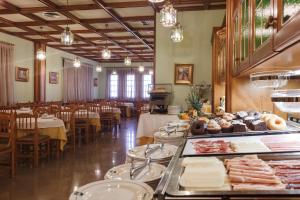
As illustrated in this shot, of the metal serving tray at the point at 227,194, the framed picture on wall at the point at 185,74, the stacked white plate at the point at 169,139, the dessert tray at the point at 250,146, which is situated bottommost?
the stacked white plate at the point at 169,139

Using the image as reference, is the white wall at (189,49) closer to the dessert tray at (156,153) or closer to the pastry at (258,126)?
the pastry at (258,126)

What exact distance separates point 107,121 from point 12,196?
5.42 metres

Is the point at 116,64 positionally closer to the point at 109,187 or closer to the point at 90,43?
the point at 90,43

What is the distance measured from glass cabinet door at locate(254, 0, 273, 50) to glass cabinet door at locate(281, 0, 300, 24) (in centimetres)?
14

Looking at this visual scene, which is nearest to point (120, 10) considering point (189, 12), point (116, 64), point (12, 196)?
point (189, 12)

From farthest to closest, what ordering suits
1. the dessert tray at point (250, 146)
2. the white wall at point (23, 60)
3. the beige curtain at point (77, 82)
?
the beige curtain at point (77, 82), the white wall at point (23, 60), the dessert tray at point (250, 146)

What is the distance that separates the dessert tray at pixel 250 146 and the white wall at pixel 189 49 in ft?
14.3

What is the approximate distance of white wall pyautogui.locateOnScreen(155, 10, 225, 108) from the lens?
5930 mm

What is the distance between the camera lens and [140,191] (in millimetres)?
1007

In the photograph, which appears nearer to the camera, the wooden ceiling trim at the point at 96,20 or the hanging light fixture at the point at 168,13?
the hanging light fixture at the point at 168,13

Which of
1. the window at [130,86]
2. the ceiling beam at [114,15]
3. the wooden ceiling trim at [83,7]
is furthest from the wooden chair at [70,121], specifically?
the window at [130,86]

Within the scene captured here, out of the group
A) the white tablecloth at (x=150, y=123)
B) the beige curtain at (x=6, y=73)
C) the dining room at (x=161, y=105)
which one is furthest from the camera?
the beige curtain at (x=6, y=73)

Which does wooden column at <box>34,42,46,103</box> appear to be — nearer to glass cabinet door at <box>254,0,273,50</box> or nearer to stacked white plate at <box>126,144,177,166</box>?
stacked white plate at <box>126,144,177,166</box>

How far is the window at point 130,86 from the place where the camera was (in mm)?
14609
